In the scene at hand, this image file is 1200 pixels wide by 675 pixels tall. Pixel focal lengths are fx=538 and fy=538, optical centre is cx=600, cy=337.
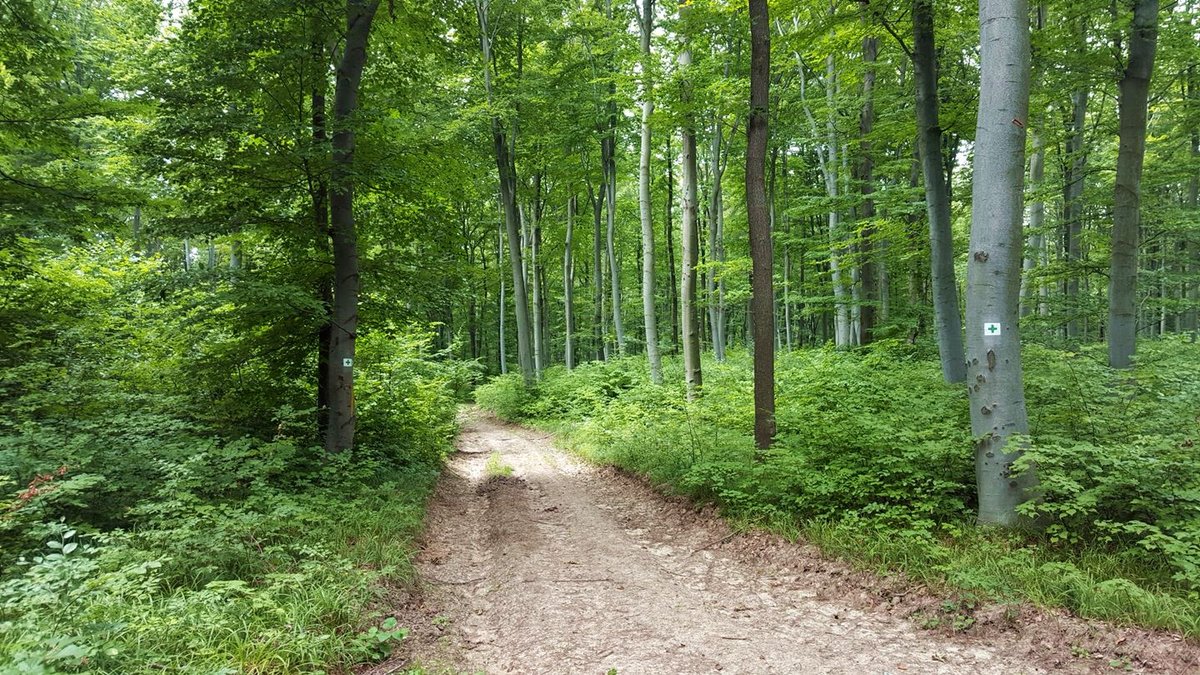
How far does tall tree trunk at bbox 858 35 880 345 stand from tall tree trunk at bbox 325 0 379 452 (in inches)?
365

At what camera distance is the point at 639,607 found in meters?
4.58

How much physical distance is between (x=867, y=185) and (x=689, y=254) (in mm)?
4606

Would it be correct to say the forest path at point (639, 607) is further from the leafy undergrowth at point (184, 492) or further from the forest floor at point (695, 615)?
the leafy undergrowth at point (184, 492)

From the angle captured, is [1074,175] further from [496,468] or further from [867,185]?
[496,468]

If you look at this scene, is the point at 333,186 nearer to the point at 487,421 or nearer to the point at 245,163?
the point at 245,163

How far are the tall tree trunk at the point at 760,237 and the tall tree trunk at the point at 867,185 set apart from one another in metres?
4.58

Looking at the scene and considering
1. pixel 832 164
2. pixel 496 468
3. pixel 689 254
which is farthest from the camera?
pixel 832 164

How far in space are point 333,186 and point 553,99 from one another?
11226mm

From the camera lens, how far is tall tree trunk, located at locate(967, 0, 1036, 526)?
4.80 metres

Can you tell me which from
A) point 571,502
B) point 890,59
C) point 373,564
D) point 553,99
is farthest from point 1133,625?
point 553,99

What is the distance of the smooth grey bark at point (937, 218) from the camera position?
7691 millimetres

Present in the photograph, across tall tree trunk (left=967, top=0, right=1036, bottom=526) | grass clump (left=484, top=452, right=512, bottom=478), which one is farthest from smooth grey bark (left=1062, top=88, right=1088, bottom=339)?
grass clump (left=484, top=452, right=512, bottom=478)

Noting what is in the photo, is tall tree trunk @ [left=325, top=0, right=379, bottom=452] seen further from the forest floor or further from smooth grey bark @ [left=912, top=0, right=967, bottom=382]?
smooth grey bark @ [left=912, top=0, right=967, bottom=382]

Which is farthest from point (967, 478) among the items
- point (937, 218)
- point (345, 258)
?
point (345, 258)
